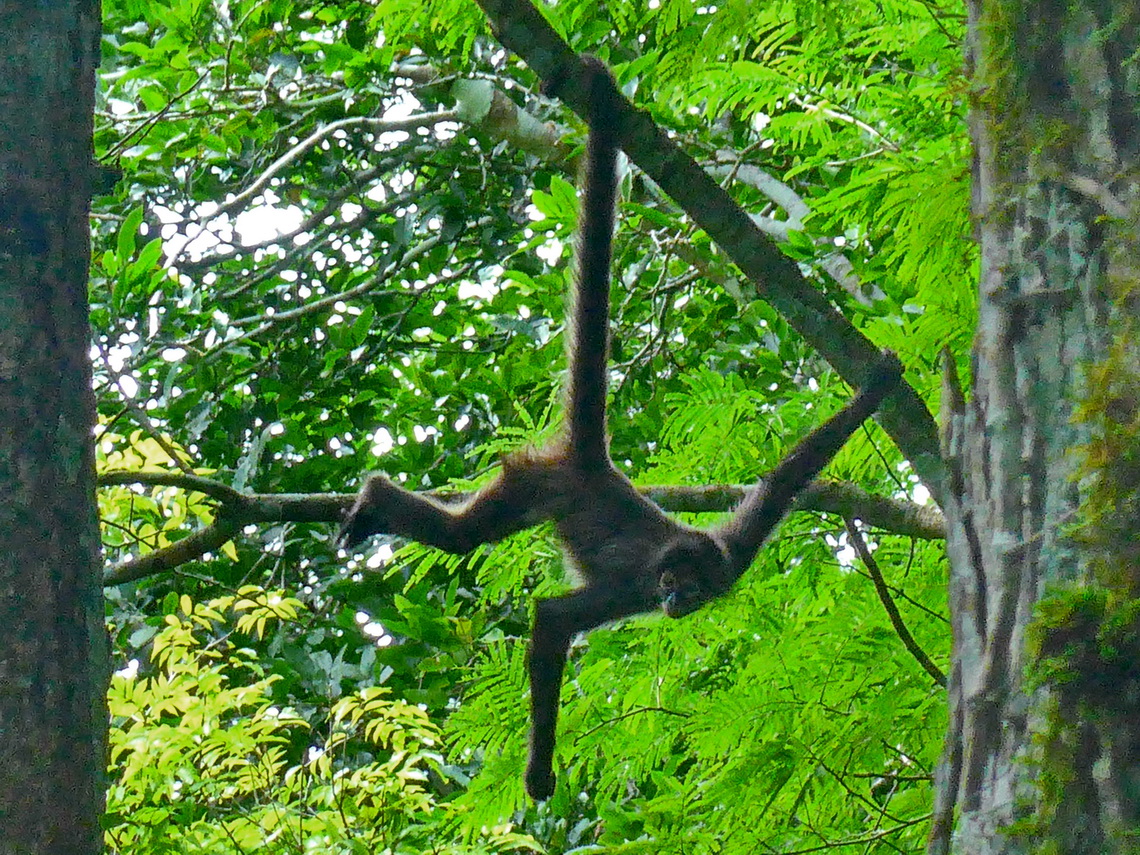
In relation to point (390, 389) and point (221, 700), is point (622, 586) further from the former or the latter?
point (390, 389)

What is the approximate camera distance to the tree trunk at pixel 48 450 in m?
2.31

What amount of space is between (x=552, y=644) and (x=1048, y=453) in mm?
3387

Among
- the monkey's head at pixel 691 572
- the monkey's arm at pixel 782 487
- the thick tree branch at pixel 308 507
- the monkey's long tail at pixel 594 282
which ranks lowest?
the thick tree branch at pixel 308 507

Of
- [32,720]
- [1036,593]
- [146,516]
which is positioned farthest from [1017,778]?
[146,516]

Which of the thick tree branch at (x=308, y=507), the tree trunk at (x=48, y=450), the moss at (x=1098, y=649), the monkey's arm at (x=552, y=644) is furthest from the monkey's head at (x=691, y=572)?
the moss at (x=1098, y=649)

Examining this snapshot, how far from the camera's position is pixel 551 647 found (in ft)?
16.2

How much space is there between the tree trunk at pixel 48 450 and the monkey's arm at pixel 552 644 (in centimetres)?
229

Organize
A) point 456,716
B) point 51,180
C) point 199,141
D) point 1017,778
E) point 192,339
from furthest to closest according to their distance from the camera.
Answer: point 199,141 → point 192,339 → point 456,716 → point 51,180 → point 1017,778

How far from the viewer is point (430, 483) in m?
6.75

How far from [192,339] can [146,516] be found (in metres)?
1.24

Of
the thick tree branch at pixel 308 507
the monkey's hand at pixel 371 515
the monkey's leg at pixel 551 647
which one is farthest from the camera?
the monkey's hand at pixel 371 515

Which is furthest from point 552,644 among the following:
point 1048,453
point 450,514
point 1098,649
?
point 1098,649

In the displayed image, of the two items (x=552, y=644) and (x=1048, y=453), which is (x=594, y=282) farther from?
(x=1048, y=453)

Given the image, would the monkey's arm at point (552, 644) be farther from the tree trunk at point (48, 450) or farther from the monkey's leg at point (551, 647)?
the tree trunk at point (48, 450)
